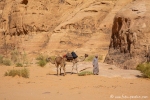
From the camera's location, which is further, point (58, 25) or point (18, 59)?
point (58, 25)

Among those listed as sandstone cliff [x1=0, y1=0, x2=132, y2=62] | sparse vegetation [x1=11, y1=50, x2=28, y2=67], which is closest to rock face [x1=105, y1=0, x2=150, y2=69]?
sparse vegetation [x1=11, y1=50, x2=28, y2=67]

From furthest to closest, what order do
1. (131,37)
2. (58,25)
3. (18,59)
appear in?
(58,25) < (18,59) < (131,37)

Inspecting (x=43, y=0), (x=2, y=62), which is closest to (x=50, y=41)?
(x=43, y=0)

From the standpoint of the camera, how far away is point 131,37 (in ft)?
46.8

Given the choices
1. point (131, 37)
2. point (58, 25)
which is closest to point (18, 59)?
point (58, 25)

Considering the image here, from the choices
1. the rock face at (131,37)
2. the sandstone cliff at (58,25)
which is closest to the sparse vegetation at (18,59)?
the sandstone cliff at (58,25)

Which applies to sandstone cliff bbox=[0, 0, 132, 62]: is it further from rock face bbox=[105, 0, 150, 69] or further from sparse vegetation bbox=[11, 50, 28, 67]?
rock face bbox=[105, 0, 150, 69]

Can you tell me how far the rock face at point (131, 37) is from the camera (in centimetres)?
1342

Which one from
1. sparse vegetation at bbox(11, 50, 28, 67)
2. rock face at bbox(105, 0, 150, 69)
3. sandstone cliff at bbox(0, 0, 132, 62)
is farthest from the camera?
sandstone cliff at bbox(0, 0, 132, 62)

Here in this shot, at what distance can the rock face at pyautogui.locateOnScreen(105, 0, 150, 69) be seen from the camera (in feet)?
44.0

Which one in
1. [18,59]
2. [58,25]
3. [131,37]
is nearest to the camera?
[131,37]

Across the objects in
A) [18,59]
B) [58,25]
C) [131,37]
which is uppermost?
[58,25]

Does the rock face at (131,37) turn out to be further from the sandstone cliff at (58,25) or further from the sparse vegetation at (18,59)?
the sandstone cliff at (58,25)

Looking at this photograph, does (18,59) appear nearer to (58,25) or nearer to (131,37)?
(58,25)
